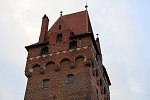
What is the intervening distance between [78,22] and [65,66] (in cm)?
751

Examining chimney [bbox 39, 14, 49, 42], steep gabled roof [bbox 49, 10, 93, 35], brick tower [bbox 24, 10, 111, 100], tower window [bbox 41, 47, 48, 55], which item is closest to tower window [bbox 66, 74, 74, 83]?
brick tower [bbox 24, 10, 111, 100]

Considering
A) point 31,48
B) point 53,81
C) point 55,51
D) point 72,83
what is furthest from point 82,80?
point 31,48

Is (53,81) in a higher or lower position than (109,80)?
lower

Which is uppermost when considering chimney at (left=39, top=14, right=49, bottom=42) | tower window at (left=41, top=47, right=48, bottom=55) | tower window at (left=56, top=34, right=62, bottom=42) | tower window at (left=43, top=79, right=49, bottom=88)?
chimney at (left=39, top=14, right=49, bottom=42)

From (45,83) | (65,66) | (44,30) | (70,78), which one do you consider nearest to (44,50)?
(44,30)

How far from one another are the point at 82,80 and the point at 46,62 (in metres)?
5.10

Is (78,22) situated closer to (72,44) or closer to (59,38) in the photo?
(59,38)

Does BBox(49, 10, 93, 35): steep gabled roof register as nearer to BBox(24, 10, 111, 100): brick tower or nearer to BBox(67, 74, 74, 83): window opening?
BBox(24, 10, 111, 100): brick tower

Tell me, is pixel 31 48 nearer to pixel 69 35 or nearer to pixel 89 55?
pixel 69 35

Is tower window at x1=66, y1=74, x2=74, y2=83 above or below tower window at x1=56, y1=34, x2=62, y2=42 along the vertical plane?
below

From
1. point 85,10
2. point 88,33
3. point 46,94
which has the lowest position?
point 46,94

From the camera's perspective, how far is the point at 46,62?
116ft

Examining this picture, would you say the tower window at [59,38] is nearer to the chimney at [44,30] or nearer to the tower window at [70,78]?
the chimney at [44,30]

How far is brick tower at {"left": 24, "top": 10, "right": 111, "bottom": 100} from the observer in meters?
32.5
